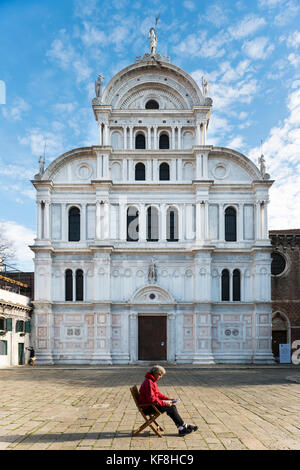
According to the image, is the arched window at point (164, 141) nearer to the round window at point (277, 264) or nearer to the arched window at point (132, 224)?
the arched window at point (132, 224)

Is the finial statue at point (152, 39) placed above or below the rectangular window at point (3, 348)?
above

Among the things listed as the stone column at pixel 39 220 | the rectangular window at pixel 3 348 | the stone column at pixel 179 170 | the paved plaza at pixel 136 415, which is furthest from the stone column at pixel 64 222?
the paved plaza at pixel 136 415

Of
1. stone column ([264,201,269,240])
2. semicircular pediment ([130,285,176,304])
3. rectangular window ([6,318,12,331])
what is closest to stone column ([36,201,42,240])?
rectangular window ([6,318,12,331])

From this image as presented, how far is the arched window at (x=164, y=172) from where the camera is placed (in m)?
36.1

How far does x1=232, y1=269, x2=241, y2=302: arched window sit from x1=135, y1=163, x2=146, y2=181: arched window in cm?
1024

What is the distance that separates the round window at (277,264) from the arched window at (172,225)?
27.5 ft

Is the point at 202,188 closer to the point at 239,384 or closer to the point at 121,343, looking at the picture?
the point at 121,343

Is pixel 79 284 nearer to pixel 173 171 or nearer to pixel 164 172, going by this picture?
pixel 164 172

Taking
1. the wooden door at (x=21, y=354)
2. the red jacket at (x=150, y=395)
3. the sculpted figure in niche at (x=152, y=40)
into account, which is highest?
the sculpted figure in niche at (x=152, y=40)

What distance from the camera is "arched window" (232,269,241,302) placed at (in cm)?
3453

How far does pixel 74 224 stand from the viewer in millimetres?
35344

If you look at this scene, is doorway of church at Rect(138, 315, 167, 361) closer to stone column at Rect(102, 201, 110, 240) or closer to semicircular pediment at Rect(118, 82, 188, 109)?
stone column at Rect(102, 201, 110, 240)
